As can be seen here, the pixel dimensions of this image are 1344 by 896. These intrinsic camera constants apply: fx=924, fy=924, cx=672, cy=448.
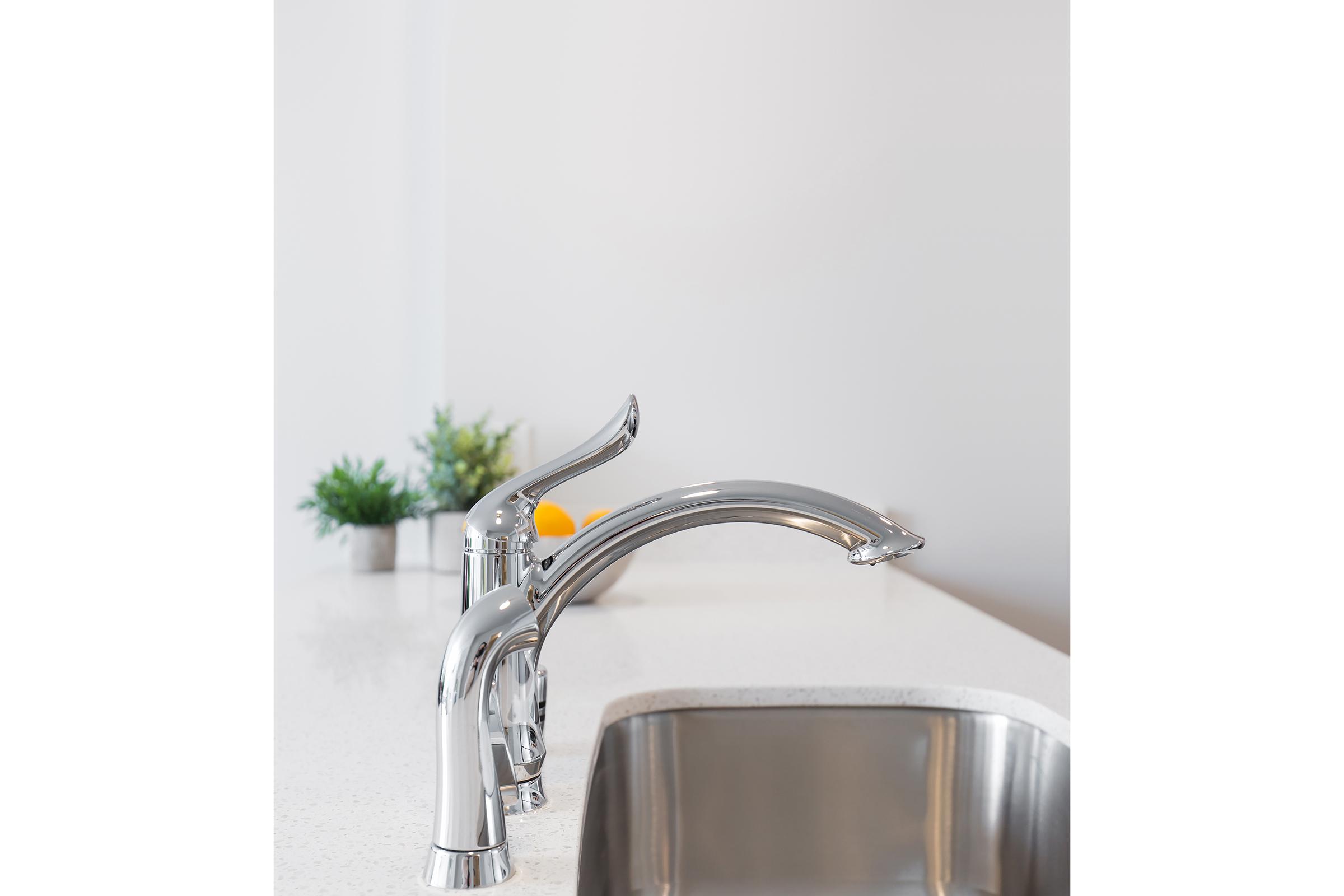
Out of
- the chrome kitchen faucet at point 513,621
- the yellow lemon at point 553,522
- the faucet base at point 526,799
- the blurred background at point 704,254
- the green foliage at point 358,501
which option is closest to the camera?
the chrome kitchen faucet at point 513,621

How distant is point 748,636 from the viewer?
1146 mm

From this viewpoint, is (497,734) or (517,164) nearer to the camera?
(497,734)

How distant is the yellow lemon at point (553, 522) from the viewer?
1.35m

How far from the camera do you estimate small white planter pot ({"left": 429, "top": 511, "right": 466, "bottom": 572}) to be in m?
1.74

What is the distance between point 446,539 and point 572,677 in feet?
2.88

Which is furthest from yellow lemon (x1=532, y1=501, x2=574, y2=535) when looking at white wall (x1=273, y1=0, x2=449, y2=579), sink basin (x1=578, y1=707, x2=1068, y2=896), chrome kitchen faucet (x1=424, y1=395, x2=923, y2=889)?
chrome kitchen faucet (x1=424, y1=395, x2=923, y2=889)

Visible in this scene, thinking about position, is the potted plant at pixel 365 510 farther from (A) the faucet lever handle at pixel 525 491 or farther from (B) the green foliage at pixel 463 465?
(A) the faucet lever handle at pixel 525 491

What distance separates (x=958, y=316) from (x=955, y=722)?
1239mm

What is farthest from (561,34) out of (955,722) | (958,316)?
(955,722)

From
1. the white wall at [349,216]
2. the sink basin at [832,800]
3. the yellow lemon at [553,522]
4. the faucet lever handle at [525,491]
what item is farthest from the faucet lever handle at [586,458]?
the white wall at [349,216]

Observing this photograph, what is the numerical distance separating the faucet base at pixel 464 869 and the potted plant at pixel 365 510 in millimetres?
1341

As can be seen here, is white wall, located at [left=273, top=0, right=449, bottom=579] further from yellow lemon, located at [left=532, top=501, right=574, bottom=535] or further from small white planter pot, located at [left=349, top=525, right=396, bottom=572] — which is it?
yellow lemon, located at [left=532, top=501, right=574, bottom=535]
